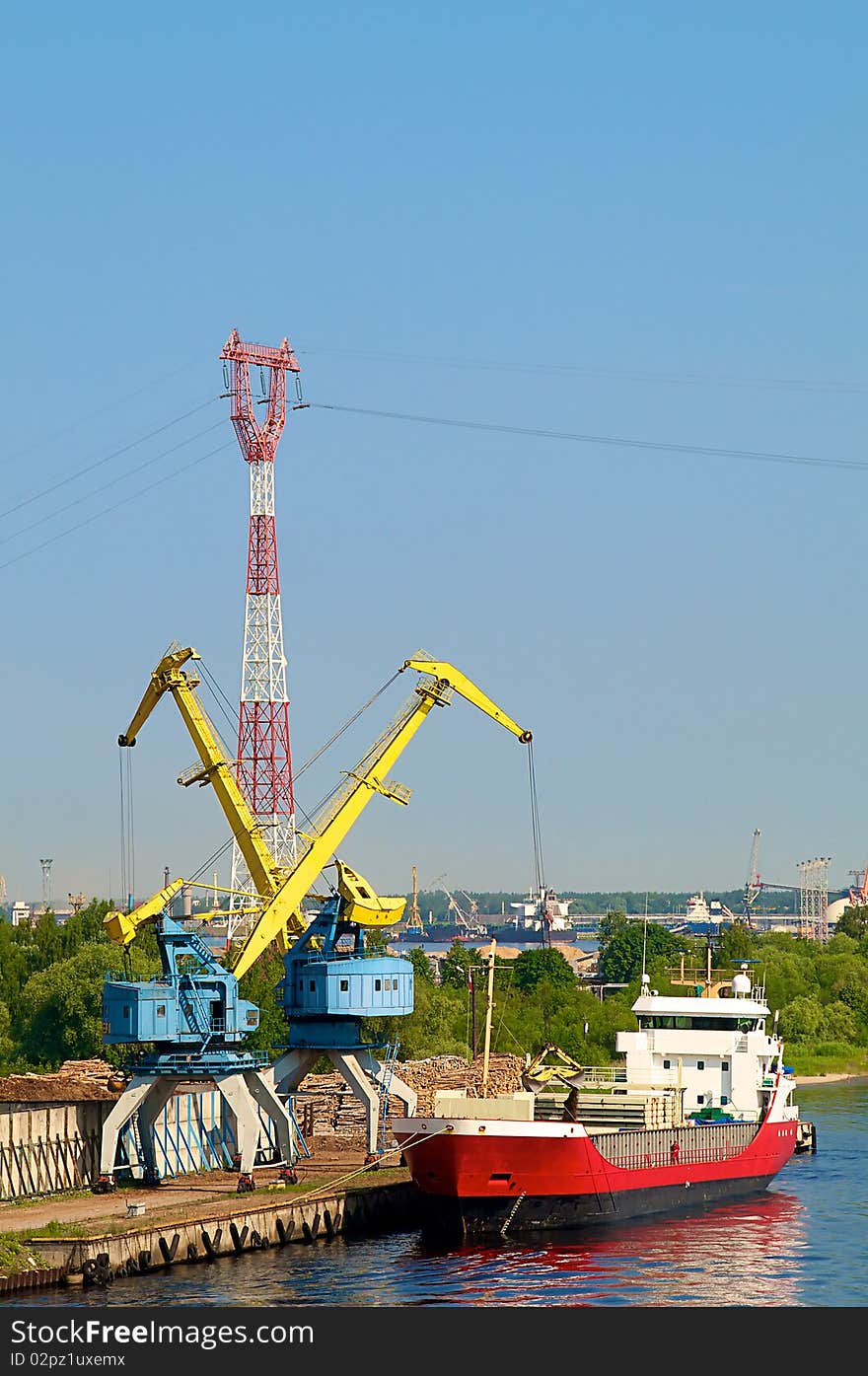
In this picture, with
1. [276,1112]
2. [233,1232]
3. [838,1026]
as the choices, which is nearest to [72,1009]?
[276,1112]

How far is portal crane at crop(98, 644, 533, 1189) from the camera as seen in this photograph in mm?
67188

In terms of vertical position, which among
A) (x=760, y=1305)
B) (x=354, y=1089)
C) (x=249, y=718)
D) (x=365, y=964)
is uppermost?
(x=249, y=718)

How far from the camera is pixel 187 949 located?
6919cm

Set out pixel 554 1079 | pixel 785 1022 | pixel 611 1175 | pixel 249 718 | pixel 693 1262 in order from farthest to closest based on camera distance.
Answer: pixel 785 1022
pixel 249 718
pixel 554 1079
pixel 611 1175
pixel 693 1262

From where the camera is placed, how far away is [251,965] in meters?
75.5

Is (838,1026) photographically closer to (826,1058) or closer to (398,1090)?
(826,1058)

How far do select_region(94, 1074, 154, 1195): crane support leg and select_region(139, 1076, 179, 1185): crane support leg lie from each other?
3.06ft

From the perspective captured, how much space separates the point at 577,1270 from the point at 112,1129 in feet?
56.1

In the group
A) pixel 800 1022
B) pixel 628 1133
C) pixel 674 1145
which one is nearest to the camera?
pixel 628 1133

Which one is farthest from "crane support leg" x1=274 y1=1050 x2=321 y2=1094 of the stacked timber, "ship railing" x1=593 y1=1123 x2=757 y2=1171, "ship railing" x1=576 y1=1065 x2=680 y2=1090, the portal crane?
"ship railing" x1=593 y1=1123 x2=757 y2=1171

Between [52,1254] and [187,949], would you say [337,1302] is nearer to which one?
[52,1254]

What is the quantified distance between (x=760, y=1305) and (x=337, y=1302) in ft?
36.4

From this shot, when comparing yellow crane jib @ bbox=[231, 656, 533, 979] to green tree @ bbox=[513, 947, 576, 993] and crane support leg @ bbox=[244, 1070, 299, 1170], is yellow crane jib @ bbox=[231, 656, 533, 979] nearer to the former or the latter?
crane support leg @ bbox=[244, 1070, 299, 1170]

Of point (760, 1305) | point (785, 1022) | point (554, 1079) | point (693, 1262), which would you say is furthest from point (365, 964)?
point (785, 1022)
